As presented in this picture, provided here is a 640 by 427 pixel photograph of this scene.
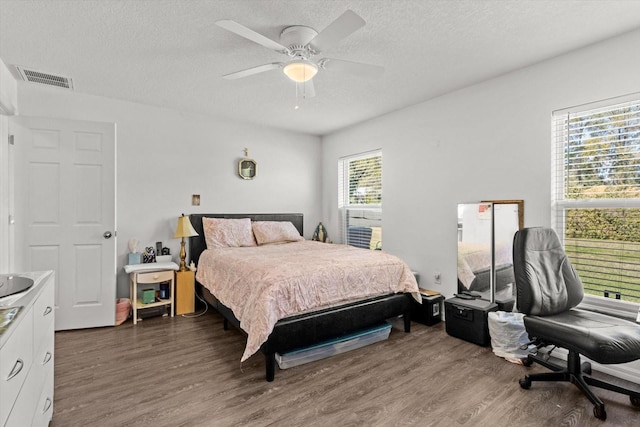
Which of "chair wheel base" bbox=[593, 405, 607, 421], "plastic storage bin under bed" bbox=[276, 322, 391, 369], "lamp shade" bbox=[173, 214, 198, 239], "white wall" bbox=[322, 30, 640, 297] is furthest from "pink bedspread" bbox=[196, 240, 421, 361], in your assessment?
"chair wheel base" bbox=[593, 405, 607, 421]

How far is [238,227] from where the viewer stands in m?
4.38

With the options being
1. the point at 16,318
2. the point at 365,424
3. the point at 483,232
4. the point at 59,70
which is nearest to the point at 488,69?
the point at 483,232

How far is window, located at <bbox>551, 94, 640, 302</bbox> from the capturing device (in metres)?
2.41

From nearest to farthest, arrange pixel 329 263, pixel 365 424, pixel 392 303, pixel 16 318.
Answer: pixel 16 318 < pixel 365 424 < pixel 329 263 < pixel 392 303

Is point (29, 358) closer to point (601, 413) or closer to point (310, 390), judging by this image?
point (310, 390)

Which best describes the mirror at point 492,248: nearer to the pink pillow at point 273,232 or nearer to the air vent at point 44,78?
the pink pillow at point 273,232

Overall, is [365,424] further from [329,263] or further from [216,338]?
[216,338]

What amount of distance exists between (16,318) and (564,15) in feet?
11.2

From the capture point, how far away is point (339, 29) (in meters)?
1.92

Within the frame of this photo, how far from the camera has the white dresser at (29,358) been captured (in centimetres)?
105

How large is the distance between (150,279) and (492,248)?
3663 millimetres

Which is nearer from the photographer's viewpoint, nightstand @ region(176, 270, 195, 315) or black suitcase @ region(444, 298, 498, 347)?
black suitcase @ region(444, 298, 498, 347)

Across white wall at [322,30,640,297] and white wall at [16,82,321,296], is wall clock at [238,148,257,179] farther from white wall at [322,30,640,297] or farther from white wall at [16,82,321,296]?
white wall at [322,30,640,297]

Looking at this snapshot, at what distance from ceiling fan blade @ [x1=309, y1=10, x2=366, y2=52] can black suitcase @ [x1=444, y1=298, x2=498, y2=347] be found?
2558mm
